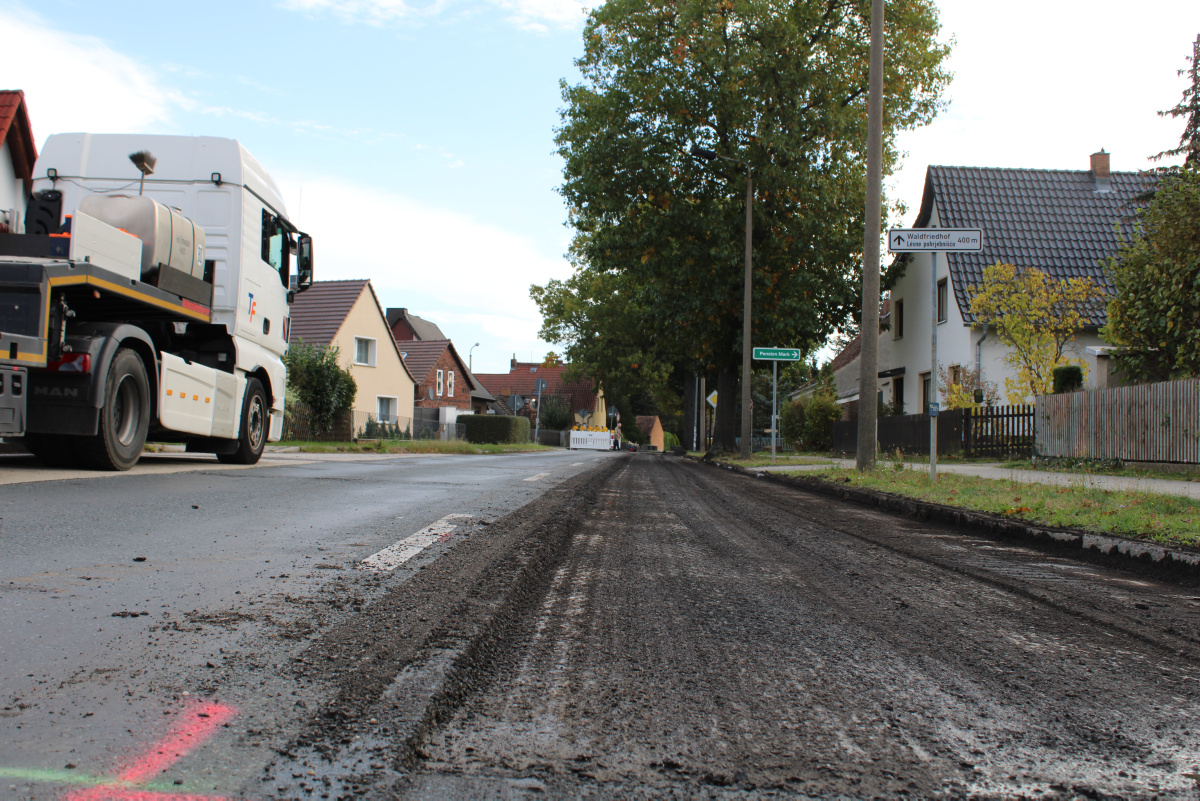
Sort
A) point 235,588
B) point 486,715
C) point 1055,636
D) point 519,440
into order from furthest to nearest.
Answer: point 519,440, point 235,588, point 1055,636, point 486,715

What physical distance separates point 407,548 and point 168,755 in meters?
→ 2.63

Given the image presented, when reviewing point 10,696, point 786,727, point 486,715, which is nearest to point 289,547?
point 10,696

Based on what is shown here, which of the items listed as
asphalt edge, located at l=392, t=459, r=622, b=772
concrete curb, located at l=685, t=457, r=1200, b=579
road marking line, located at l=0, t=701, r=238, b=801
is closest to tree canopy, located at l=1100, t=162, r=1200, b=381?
concrete curb, located at l=685, t=457, r=1200, b=579

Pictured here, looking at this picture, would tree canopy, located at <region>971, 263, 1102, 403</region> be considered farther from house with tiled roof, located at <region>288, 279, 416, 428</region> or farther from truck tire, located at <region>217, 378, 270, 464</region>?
house with tiled roof, located at <region>288, 279, 416, 428</region>

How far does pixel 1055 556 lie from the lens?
5.39 meters

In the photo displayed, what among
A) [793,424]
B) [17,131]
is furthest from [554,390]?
[17,131]

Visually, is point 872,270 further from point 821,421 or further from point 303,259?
point 821,421

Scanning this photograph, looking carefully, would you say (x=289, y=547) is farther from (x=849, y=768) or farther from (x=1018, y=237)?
(x=1018, y=237)

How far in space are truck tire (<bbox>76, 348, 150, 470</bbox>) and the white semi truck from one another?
0.05 ft

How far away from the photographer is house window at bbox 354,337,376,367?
3705cm

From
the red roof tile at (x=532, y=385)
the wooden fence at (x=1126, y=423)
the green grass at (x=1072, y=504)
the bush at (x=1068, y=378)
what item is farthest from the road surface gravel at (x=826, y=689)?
the red roof tile at (x=532, y=385)

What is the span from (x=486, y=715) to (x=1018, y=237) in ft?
86.6

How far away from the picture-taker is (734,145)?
26.6 metres

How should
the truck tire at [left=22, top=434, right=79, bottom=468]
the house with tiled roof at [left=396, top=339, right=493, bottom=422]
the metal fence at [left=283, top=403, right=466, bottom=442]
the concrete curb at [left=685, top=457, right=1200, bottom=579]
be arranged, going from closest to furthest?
the concrete curb at [left=685, top=457, right=1200, bottom=579] < the truck tire at [left=22, top=434, right=79, bottom=468] < the metal fence at [left=283, top=403, right=466, bottom=442] < the house with tiled roof at [left=396, top=339, right=493, bottom=422]
